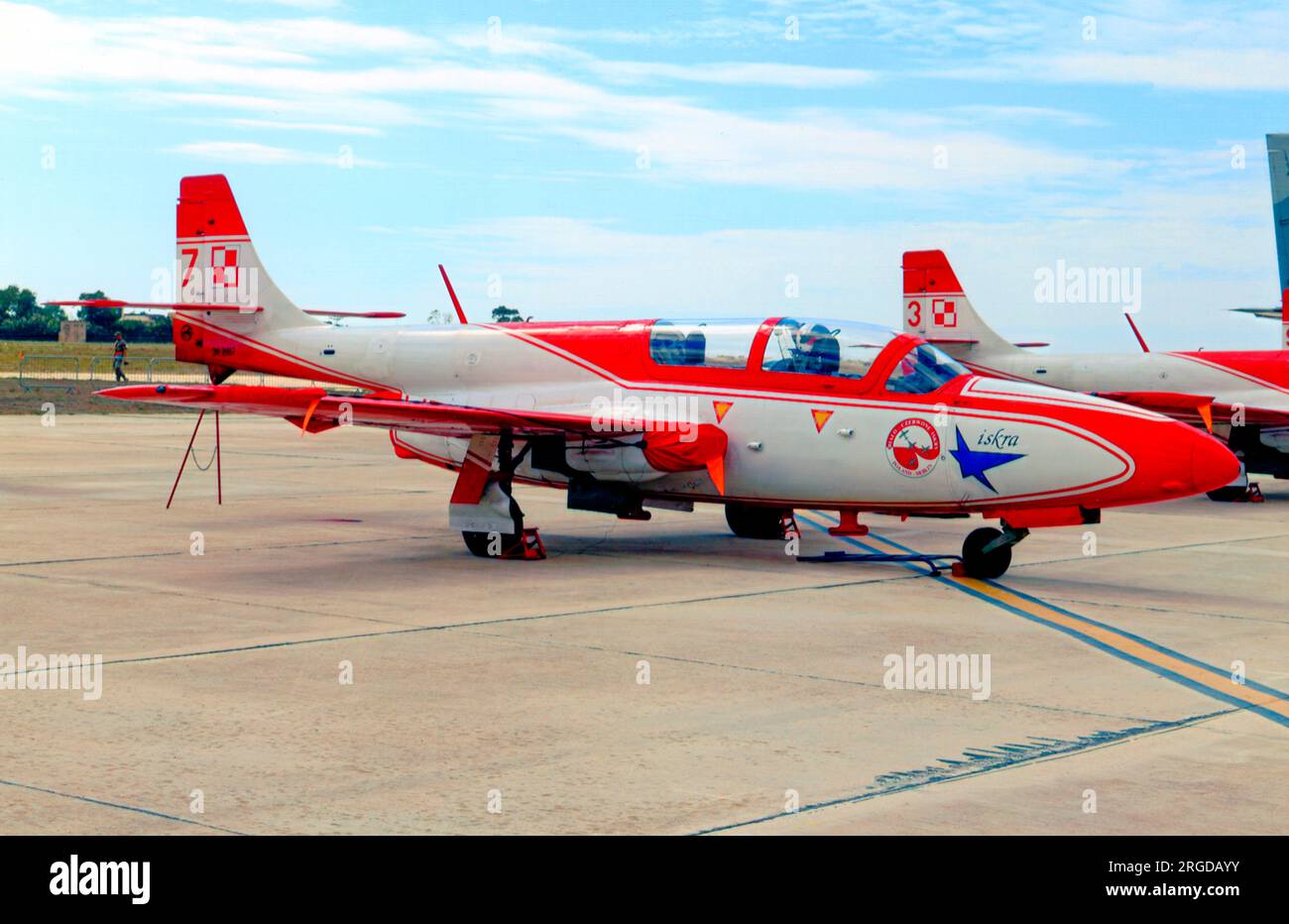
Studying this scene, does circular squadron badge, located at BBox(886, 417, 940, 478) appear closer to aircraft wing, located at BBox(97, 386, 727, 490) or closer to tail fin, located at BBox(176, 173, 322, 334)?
aircraft wing, located at BBox(97, 386, 727, 490)

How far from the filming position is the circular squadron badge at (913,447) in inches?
508

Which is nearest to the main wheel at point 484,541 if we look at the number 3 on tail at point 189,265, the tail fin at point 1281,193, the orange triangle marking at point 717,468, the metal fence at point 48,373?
the orange triangle marking at point 717,468

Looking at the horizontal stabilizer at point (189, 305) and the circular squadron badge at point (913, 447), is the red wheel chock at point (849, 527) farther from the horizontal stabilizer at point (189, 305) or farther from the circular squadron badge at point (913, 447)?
the horizontal stabilizer at point (189, 305)

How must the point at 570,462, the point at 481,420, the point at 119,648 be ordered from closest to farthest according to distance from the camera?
1. the point at 119,648
2. the point at 481,420
3. the point at 570,462

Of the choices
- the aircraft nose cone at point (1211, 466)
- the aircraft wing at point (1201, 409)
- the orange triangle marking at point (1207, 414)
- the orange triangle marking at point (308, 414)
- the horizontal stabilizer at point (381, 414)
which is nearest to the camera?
the aircraft nose cone at point (1211, 466)

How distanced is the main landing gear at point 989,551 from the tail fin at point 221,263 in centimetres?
785

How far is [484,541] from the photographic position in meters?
14.3

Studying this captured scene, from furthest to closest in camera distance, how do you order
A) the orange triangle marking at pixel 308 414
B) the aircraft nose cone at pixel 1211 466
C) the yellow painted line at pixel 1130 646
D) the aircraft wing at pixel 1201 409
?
the aircraft wing at pixel 1201 409, the orange triangle marking at pixel 308 414, the aircraft nose cone at pixel 1211 466, the yellow painted line at pixel 1130 646

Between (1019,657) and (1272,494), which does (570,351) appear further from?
(1272,494)

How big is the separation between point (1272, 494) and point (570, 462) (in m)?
14.6

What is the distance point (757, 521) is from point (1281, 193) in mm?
18749

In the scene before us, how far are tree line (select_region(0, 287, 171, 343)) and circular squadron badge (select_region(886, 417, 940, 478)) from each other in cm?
9529
